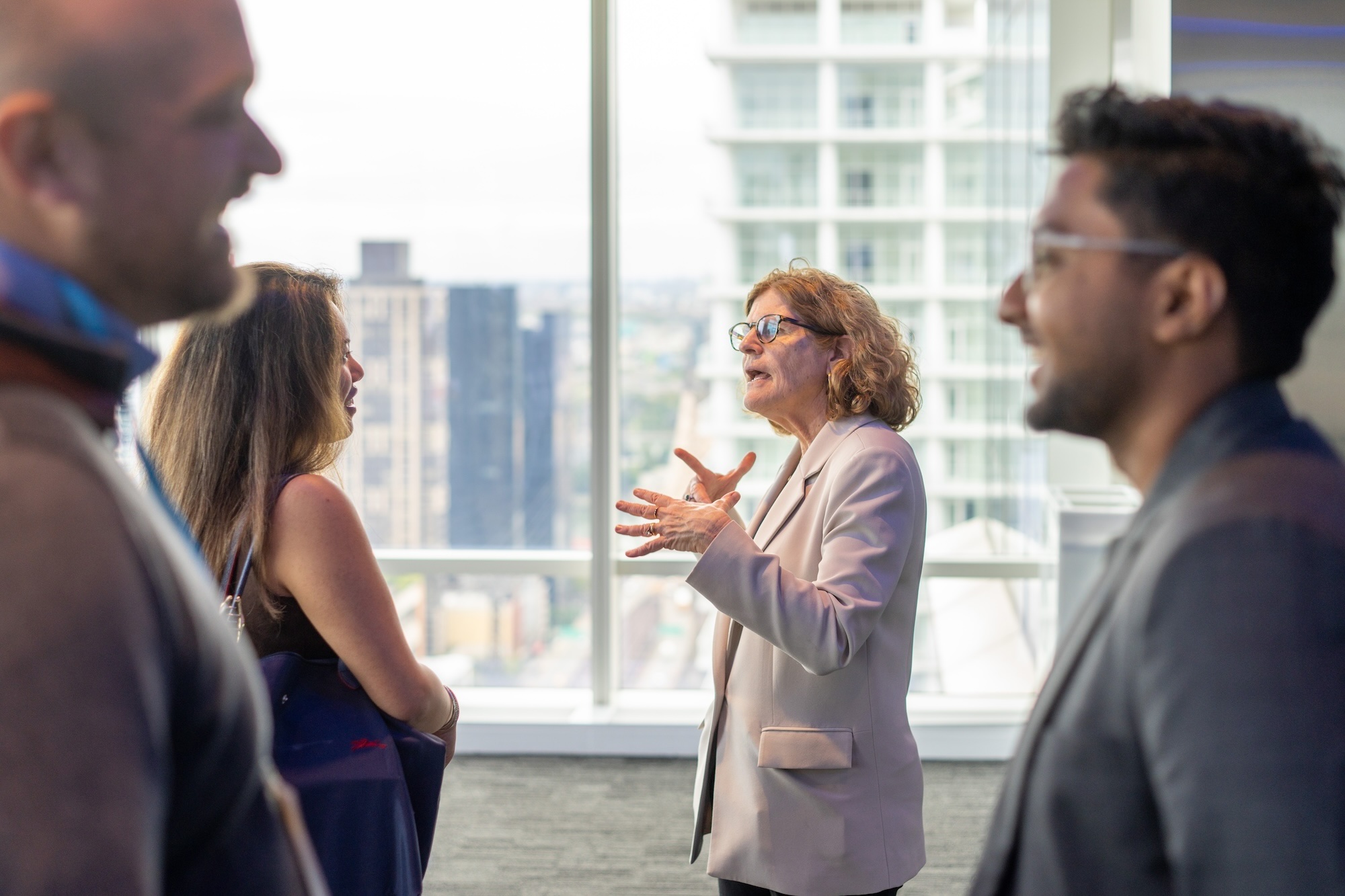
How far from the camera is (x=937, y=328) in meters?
4.71

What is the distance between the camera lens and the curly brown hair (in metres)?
2.07

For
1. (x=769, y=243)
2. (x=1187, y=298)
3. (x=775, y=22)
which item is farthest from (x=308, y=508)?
(x=775, y=22)

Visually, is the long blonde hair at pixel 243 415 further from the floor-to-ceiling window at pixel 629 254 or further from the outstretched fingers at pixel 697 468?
the floor-to-ceiling window at pixel 629 254

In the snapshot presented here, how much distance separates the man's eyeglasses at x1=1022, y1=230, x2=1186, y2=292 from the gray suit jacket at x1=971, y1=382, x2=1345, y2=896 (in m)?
0.14

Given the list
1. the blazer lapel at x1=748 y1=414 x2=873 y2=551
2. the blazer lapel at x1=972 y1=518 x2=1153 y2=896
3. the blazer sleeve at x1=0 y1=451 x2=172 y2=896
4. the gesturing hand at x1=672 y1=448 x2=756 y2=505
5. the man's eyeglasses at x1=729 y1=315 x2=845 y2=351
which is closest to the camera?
the blazer sleeve at x1=0 y1=451 x2=172 y2=896

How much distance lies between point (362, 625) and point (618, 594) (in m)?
3.22

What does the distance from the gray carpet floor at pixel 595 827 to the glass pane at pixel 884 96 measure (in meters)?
2.95

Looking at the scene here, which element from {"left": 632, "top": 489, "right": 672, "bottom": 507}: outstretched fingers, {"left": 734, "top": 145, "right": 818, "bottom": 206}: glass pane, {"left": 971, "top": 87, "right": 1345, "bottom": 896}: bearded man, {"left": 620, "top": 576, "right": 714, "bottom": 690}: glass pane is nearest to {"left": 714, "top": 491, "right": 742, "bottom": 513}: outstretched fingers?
{"left": 632, "top": 489, "right": 672, "bottom": 507}: outstretched fingers

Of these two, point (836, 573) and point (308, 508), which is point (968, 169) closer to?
point (836, 573)

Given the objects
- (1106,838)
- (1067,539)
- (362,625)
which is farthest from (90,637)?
(1067,539)

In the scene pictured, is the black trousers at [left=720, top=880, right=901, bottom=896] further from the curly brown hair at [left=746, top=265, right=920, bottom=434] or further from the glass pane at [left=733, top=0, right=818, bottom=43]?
the glass pane at [left=733, top=0, right=818, bottom=43]

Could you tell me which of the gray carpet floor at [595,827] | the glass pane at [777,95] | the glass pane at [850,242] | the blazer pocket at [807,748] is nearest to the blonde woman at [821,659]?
the blazer pocket at [807,748]

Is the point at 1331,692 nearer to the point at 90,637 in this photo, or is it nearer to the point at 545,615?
the point at 90,637

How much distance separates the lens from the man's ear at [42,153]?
0.55 meters
